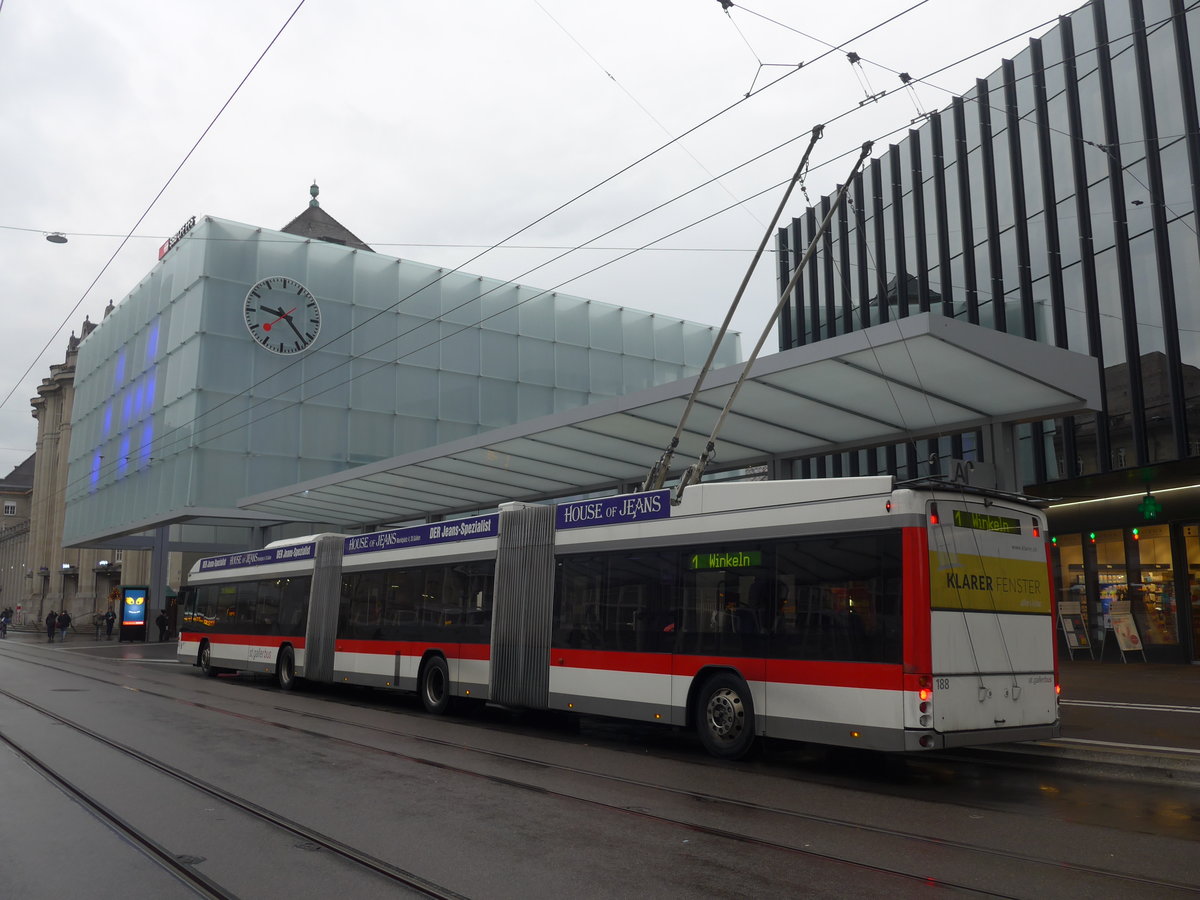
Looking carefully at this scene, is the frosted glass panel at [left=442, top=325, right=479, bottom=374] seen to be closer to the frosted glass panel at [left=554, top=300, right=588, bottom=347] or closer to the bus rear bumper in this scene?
the frosted glass panel at [left=554, top=300, right=588, bottom=347]

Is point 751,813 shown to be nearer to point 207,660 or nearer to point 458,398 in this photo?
point 207,660

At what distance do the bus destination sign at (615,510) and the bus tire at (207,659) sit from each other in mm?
14649

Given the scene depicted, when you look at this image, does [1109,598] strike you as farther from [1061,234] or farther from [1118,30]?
[1118,30]

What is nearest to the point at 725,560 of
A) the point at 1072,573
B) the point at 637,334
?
the point at 1072,573

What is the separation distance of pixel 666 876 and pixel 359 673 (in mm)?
12963

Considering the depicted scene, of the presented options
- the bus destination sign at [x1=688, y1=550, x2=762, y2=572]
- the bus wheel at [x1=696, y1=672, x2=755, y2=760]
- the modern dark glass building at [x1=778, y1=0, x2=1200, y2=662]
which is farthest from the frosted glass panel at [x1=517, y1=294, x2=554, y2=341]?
the bus wheel at [x1=696, y1=672, x2=755, y2=760]

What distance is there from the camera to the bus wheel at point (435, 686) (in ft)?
51.5

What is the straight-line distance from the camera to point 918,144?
30906mm

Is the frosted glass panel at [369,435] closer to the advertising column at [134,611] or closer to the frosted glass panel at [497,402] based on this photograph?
the frosted glass panel at [497,402]

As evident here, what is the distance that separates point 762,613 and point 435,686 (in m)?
7.28

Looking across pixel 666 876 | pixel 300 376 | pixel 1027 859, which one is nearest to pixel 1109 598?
pixel 1027 859

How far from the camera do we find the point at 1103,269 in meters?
23.6

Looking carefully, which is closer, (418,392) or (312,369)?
(312,369)

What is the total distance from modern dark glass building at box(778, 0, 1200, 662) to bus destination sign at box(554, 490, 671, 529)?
8.47 meters
